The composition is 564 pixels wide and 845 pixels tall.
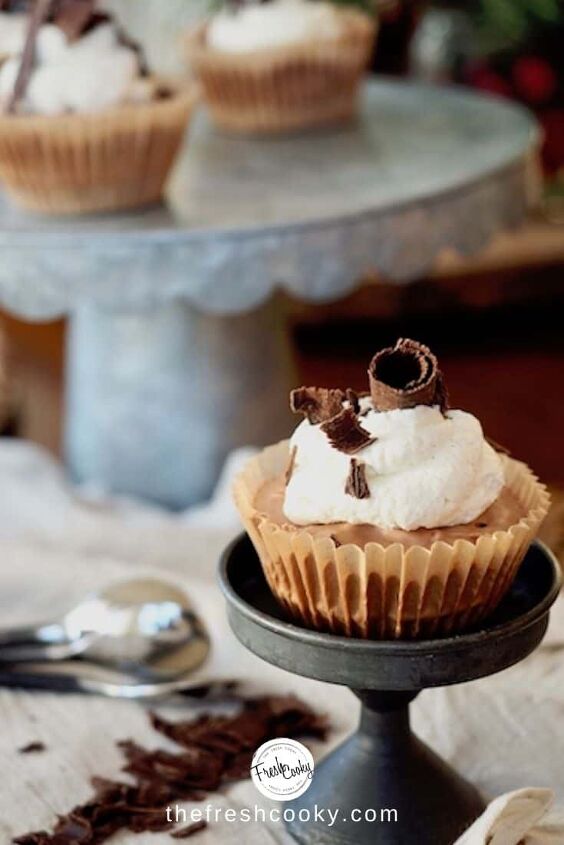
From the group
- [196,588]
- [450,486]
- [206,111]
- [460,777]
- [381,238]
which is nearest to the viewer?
[450,486]

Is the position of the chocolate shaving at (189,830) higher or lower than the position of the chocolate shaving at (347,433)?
lower

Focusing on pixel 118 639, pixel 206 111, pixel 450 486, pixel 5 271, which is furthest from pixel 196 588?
pixel 206 111

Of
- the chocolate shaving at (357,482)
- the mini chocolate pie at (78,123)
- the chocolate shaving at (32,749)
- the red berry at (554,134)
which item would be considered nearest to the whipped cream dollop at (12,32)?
the mini chocolate pie at (78,123)

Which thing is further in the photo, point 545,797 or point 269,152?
point 269,152

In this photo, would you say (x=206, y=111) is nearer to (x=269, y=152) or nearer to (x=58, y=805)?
(x=269, y=152)

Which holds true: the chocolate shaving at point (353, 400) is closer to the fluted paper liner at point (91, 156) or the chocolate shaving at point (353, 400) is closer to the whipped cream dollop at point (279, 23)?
the fluted paper liner at point (91, 156)

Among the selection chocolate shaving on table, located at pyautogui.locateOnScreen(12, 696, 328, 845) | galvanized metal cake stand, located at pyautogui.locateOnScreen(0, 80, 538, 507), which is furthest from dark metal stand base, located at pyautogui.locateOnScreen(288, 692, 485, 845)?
galvanized metal cake stand, located at pyautogui.locateOnScreen(0, 80, 538, 507)
